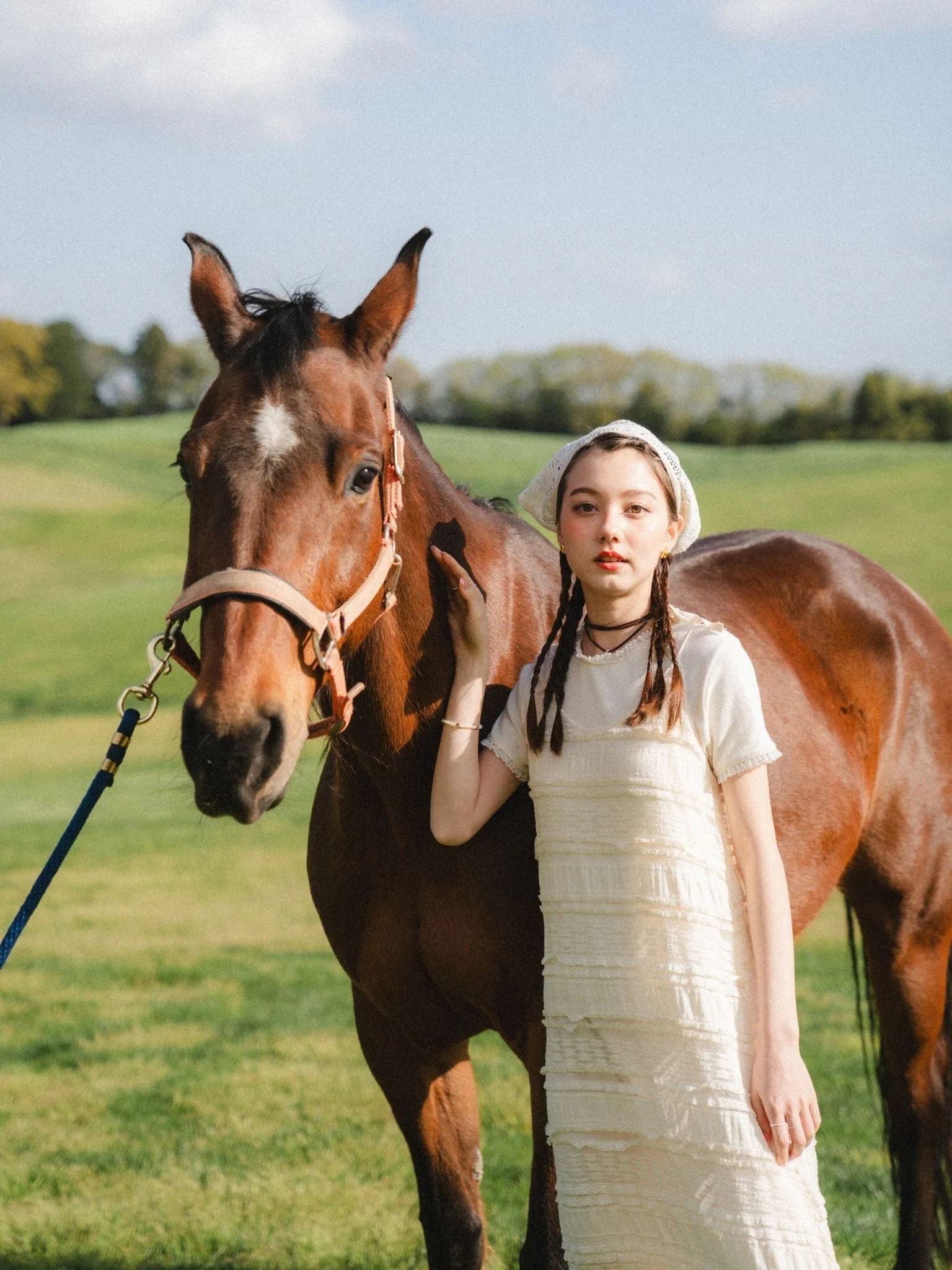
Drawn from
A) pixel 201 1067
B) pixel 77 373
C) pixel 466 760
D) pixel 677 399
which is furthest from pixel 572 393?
pixel 466 760

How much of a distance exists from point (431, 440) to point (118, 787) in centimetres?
3794

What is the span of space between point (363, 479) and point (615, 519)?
0.49 meters

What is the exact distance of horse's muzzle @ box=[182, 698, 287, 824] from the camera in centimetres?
218

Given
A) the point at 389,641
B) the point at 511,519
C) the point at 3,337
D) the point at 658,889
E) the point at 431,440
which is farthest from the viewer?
the point at 3,337

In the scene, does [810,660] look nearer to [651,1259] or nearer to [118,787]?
[651,1259]

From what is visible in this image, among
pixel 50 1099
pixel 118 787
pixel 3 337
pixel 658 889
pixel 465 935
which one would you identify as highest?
pixel 3 337

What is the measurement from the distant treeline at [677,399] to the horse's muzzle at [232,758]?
53136 millimetres

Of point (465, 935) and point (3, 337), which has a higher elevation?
point (3, 337)

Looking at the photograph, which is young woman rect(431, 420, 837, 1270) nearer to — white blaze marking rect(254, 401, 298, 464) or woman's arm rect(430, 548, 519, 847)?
woman's arm rect(430, 548, 519, 847)

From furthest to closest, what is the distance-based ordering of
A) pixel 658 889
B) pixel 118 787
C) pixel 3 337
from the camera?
1. pixel 3 337
2. pixel 118 787
3. pixel 658 889

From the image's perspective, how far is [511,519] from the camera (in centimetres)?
335

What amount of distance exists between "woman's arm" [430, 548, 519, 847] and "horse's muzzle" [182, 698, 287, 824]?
543 mm

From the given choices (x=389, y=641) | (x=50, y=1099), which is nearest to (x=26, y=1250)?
(x=50, y=1099)

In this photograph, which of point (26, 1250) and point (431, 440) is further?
point (431, 440)
